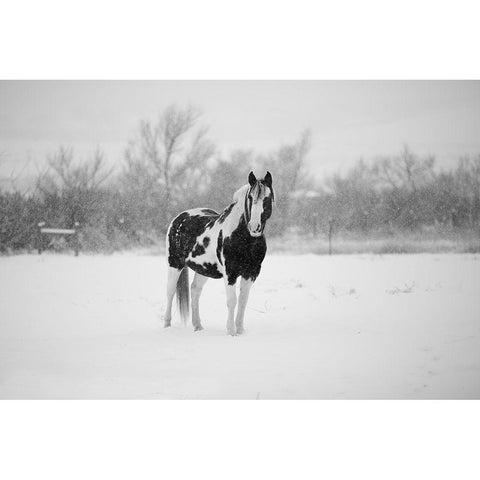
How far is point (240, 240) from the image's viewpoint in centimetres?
432

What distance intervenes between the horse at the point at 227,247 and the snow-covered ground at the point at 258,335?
1.06 ft

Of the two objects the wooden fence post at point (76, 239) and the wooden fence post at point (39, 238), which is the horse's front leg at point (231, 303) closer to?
the wooden fence post at point (39, 238)

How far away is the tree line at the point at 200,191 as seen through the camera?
6637 millimetres

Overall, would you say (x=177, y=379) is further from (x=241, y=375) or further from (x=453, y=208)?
(x=453, y=208)

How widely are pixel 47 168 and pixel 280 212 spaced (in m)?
3.33

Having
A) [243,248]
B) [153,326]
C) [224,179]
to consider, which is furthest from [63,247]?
[243,248]

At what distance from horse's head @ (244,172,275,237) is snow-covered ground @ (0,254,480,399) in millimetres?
979

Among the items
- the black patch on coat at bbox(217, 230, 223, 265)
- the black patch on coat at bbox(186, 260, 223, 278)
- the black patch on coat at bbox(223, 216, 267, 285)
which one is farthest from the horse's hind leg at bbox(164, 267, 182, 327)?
the black patch on coat at bbox(223, 216, 267, 285)

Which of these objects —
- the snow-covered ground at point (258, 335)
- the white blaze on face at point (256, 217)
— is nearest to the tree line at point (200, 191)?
the snow-covered ground at point (258, 335)

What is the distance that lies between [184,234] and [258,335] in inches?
45.8

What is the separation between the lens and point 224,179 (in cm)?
768

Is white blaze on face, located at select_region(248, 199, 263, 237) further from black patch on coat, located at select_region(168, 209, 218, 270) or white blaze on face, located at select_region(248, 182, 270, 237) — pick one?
black patch on coat, located at select_region(168, 209, 218, 270)

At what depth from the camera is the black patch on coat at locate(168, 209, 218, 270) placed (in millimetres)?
4816

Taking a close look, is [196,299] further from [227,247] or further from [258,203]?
[258,203]
